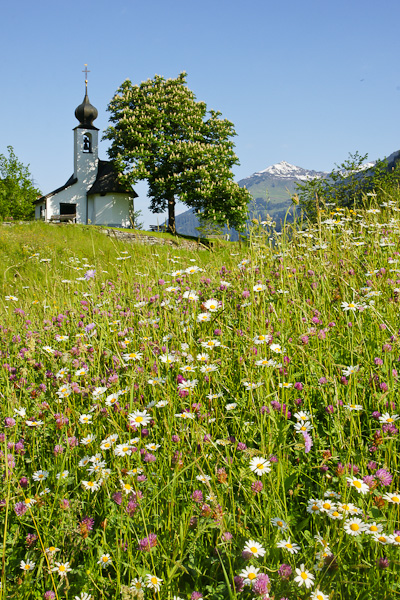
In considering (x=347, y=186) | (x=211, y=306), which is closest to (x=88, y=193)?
(x=347, y=186)

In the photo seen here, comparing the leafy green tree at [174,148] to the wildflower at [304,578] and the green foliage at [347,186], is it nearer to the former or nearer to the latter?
the green foliage at [347,186]

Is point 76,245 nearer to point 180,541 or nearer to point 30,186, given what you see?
point 180,541

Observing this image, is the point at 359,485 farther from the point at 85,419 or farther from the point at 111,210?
the point at 111,210

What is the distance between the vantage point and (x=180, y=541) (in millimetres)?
1469

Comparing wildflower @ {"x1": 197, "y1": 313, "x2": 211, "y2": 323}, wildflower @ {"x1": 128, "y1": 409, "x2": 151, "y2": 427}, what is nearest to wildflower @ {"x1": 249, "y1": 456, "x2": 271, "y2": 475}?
wildflower @ {"x1": 128, "y1": 409, "x2": 151, "y2": 427}

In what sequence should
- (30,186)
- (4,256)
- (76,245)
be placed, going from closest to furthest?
(4,256), (76,245), (30,186)

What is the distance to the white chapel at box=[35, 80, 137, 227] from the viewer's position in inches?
1485

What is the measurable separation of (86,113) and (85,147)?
138 inches

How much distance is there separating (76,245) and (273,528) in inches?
448

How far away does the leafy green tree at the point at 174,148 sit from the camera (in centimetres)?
3148

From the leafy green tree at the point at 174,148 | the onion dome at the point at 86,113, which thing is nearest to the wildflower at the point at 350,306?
the leafy green tree at the point at 174,148

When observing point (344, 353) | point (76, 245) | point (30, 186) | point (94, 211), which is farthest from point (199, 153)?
point (30, 186)

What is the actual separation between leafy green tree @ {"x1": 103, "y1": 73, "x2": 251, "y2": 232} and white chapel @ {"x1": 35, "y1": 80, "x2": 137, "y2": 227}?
14.2 feet

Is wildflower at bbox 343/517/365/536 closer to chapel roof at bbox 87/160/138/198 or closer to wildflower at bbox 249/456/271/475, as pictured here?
wildflower at bbox 249/456/271/475
